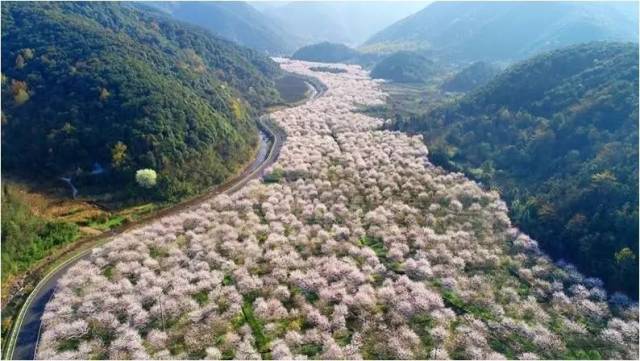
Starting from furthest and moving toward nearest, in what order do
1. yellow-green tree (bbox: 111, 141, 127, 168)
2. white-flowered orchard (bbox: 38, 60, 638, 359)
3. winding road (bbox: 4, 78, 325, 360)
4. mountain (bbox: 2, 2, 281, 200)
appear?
mountain (bbox: 2, 2, 281, 200) → yellow-green tree (bbox: 111, 141, 127, 168) → white-flowered orchard (bbox: 38, 60, 638, 359) → winding road (bbox: 4, 78, 325, 360)

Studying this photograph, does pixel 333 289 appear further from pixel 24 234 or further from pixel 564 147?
pixel 564 147

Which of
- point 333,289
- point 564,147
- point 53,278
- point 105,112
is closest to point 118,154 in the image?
point 105,112

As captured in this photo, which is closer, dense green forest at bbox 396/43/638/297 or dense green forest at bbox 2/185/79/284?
dense green forest at bbox 2/185/79/284

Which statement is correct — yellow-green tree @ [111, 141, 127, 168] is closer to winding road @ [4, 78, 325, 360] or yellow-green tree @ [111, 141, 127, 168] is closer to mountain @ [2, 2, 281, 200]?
mountain @ [2, 2, 281, 200]

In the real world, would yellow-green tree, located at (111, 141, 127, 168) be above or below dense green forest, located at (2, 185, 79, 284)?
above

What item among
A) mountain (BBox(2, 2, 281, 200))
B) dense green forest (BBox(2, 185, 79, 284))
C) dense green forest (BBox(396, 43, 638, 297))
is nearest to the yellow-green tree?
mountain (BBox(2, 2, 281, 200))

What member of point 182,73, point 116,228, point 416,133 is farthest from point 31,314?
point 416,133

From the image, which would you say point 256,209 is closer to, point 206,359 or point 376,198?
point 376,198
